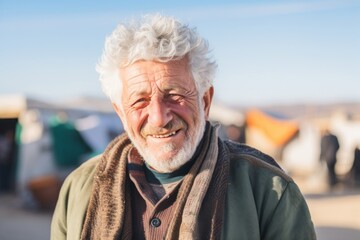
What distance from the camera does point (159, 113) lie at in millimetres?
1703

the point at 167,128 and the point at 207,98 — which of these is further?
the point at 207,98

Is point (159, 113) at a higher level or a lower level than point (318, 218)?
higher

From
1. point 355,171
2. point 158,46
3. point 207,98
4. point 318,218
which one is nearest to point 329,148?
point 355,171

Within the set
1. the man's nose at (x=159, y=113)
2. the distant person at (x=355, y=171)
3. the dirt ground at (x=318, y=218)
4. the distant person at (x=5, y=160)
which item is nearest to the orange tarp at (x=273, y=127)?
the distant person at (x=355, y=171)

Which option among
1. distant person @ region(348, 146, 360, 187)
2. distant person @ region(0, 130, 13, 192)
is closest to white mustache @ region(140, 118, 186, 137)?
distant person @ region(0, 130, 13, 192)

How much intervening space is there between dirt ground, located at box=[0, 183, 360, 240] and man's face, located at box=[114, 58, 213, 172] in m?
5.68

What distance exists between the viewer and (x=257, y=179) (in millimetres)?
1712

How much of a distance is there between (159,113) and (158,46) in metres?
0.22

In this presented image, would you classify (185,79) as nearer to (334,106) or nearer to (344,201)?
(344,201)

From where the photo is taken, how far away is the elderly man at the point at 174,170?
1.64 meters

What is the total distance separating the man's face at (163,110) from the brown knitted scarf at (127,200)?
0.07 m

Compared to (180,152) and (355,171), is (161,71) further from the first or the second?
(355,171)

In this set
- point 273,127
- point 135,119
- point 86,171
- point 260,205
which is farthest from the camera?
point 273,127

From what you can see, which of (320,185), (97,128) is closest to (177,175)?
(97,128)
